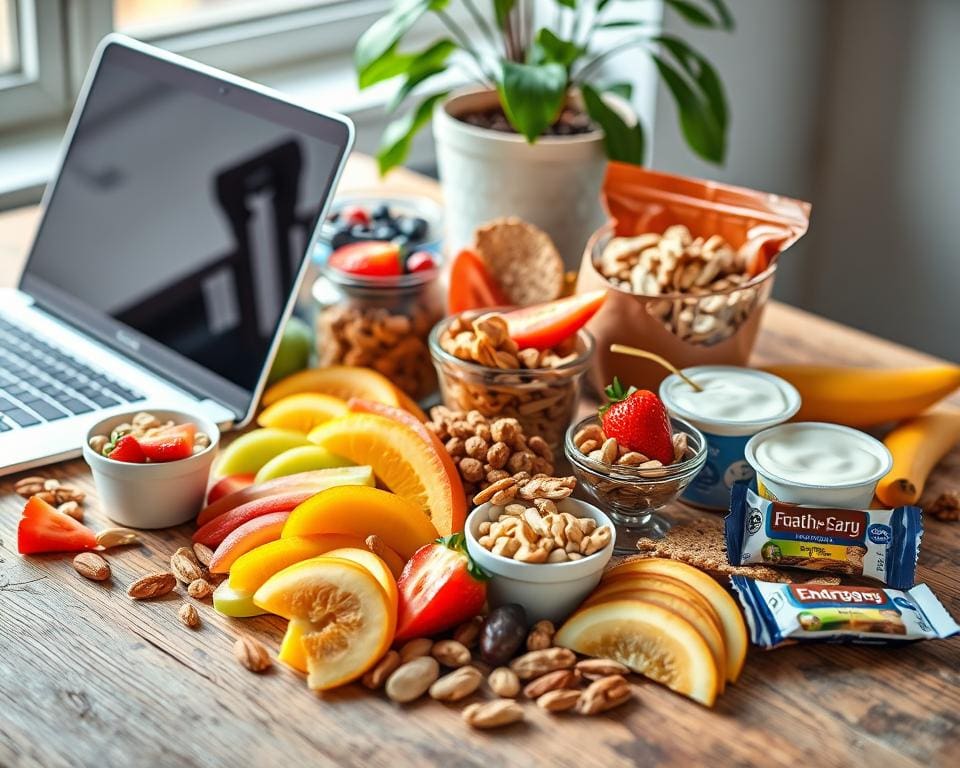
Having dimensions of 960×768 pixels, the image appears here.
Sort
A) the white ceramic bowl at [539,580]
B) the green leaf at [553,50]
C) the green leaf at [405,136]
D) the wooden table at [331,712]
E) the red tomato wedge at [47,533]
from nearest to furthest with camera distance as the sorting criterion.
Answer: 1. the wooden table at [331,712]
2. the white ceramic bowl at [539,580]
3. the red tomato wedge at [47,533]
4. the green leaf at [553,50]
5. the green leaf at [405,136]

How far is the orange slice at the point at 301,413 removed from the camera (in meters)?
1.18

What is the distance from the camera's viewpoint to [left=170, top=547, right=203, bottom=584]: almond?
3.23 feet

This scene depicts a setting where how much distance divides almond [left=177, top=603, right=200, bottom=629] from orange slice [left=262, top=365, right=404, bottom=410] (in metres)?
0.34

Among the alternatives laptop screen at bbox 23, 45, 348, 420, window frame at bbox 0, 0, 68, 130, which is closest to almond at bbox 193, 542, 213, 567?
laptop screen at bbox 23, 45, 348, 420

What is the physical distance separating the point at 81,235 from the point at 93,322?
0.35 feet

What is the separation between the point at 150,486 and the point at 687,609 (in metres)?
0.46

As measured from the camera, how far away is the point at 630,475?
3.26ft

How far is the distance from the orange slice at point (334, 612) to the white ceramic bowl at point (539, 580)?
8 cm

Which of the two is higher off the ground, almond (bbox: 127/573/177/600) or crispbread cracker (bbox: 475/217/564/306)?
crispbread cracker (bbox: 475/217/564/306)

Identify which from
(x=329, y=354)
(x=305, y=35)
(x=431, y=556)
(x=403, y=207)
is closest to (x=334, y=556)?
(x=431, y=556)

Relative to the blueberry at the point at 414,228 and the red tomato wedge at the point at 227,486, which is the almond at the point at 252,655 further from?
the blueberry at the point at 414,228

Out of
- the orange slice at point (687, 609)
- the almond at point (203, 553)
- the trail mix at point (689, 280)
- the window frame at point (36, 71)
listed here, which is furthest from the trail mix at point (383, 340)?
the window frame at point (36, 71)

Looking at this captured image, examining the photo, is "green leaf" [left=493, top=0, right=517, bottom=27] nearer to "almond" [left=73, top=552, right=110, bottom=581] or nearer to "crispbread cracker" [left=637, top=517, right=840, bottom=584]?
"crispbread cracker" [left=637, top=517, right=840, bottom=584]

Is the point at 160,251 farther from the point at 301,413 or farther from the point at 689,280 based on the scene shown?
A: the point at 689,280
